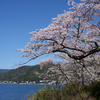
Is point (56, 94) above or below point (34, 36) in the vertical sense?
below

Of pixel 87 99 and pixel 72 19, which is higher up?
pixel 72 19

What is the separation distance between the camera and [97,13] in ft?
31.3

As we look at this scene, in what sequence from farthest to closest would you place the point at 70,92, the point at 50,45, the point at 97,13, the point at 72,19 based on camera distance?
the point at 50,45 < the point at 70,92 < the point at 72,19 < the point at 97,13

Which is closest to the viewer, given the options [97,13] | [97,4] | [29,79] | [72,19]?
[97,4]

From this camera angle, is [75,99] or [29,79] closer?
[75,99]

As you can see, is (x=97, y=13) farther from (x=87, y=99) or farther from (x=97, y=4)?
(x=87, y=99)

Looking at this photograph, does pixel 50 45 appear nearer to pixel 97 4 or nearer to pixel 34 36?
pixel 34 36

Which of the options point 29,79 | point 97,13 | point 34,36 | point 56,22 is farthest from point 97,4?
point 29,79

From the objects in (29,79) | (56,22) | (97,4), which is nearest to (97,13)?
(97,4)

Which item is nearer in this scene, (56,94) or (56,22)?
(56,94)

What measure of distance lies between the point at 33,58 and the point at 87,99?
16.0 ft

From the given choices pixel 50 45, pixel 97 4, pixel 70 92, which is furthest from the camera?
pixel 50 45

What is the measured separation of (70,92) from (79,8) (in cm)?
635

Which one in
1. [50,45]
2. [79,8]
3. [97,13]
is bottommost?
[50,45]
